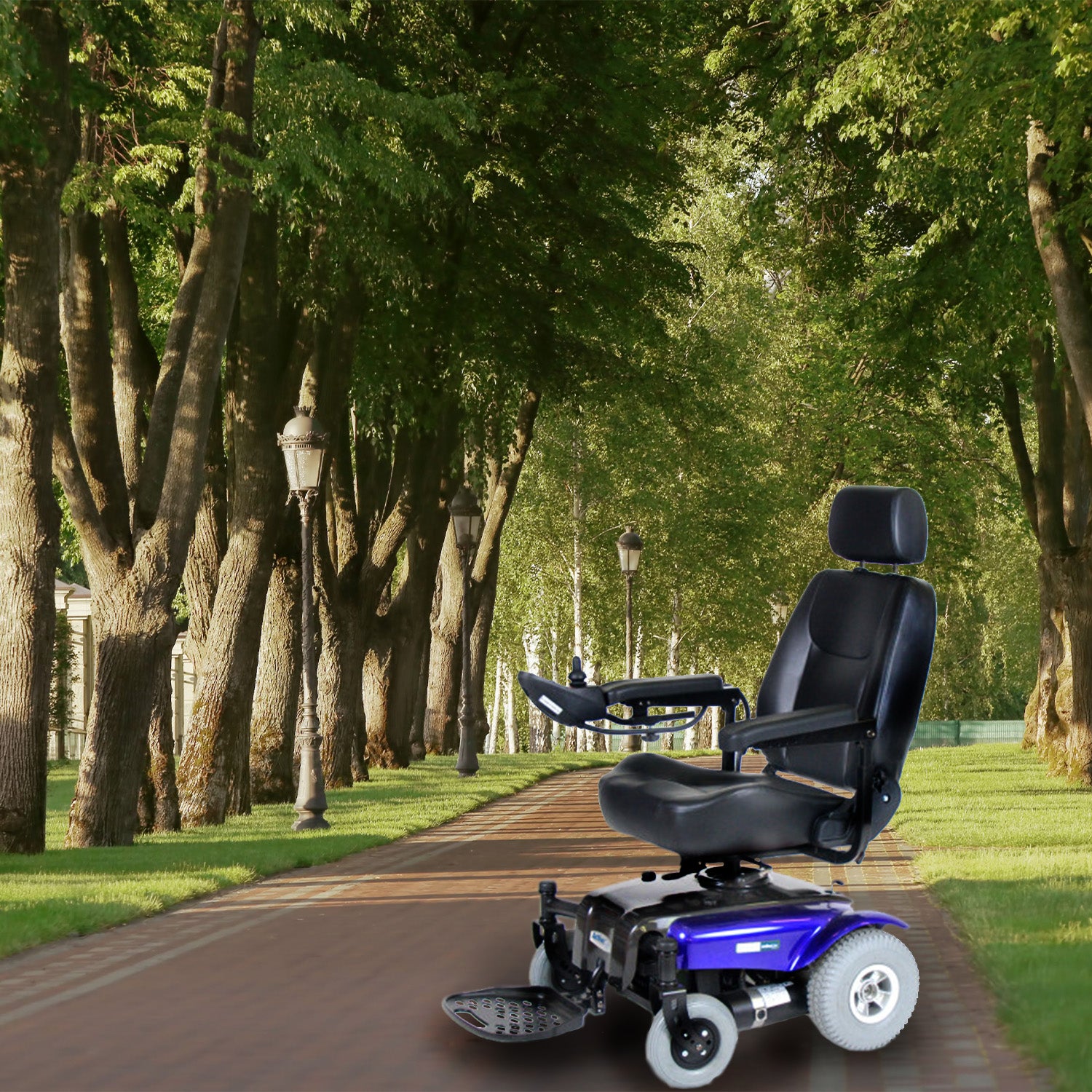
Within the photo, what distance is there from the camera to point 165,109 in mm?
16750

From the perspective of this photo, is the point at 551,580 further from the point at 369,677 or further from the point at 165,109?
the point at 165,109

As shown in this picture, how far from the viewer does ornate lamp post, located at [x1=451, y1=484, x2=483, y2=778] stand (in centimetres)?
2686

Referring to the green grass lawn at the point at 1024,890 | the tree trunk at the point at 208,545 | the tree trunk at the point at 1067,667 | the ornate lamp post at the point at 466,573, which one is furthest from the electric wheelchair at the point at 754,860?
the ornate lamp post at the point at 466,573

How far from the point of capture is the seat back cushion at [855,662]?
698 cm

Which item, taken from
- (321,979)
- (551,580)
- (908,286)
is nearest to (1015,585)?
(551,580)

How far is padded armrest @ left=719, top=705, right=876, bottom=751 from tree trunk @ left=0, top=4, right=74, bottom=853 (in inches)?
335

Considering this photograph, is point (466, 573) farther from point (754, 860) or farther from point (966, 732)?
point (966, 732)

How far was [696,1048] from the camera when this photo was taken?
6.07 metres

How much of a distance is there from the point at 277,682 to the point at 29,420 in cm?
800

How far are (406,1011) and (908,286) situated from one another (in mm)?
17510

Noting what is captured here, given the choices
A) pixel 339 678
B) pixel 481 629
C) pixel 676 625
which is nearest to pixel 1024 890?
pixel 339 678

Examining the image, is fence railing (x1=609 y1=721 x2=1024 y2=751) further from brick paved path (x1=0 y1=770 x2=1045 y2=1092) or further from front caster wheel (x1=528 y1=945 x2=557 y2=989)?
front caster wheel (x1=528 y1=945 x2=557 y2=989)

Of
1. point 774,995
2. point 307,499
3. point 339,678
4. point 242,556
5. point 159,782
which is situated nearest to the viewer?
point 774,995

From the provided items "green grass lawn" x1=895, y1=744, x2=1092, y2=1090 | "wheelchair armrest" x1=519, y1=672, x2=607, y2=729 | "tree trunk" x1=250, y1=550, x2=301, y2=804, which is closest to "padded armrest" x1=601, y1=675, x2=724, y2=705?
"wheelchair armrest" x1=519, y1=672, x2=607, y2=729
